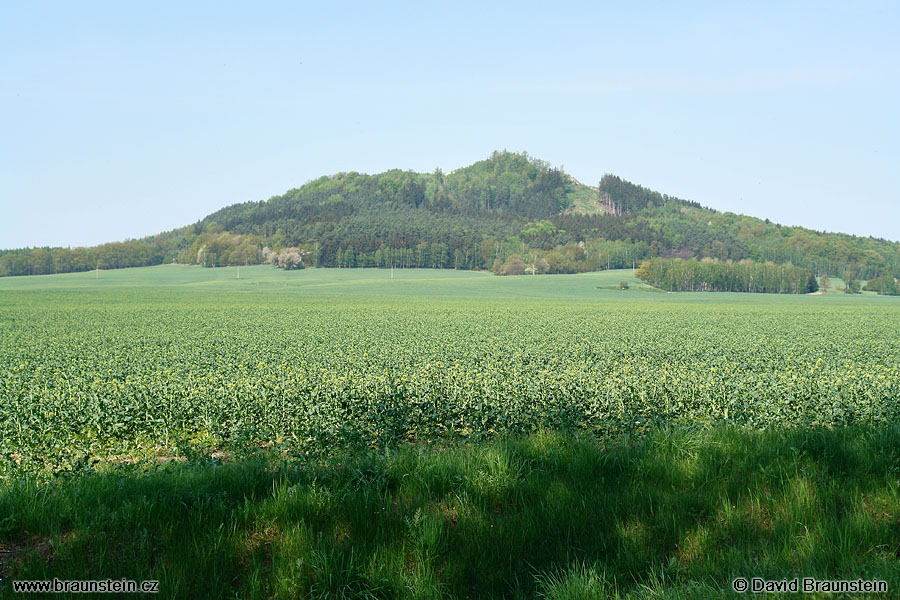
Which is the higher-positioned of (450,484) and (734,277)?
(450,484)

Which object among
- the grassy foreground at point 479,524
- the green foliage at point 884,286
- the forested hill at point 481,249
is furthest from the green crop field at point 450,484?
the green foliage at point 884,286

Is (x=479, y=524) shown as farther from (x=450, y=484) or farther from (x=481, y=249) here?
(x=481, y=249)

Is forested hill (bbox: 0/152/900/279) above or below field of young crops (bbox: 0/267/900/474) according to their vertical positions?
above

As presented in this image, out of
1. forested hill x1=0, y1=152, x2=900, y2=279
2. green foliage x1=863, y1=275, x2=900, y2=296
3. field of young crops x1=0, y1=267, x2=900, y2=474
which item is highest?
forested hill x1=0, y1=152, x2=900, y2=279

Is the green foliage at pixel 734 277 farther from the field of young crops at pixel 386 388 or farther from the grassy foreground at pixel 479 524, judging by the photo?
the grassy foreground at pixel 479 524

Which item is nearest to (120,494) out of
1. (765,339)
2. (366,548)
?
(366,548)

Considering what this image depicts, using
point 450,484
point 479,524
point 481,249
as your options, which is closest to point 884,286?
point 481,249

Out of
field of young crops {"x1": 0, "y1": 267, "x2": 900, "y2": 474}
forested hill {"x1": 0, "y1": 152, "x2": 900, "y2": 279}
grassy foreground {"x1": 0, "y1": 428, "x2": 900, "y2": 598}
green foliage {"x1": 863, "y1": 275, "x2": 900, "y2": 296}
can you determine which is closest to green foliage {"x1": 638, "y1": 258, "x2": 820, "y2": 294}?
green foliage {"x1": 863, "y1": 275, "x2": 900, "y2": 296}

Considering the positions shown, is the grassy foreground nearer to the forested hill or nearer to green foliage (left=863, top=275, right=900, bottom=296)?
the forested hill

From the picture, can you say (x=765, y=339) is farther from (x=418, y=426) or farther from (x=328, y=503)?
(x=328, y=503)

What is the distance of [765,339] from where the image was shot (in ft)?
95.7

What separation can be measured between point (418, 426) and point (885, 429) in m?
6.49

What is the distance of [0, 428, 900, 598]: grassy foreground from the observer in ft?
11.6

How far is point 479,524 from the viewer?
4215 mm
